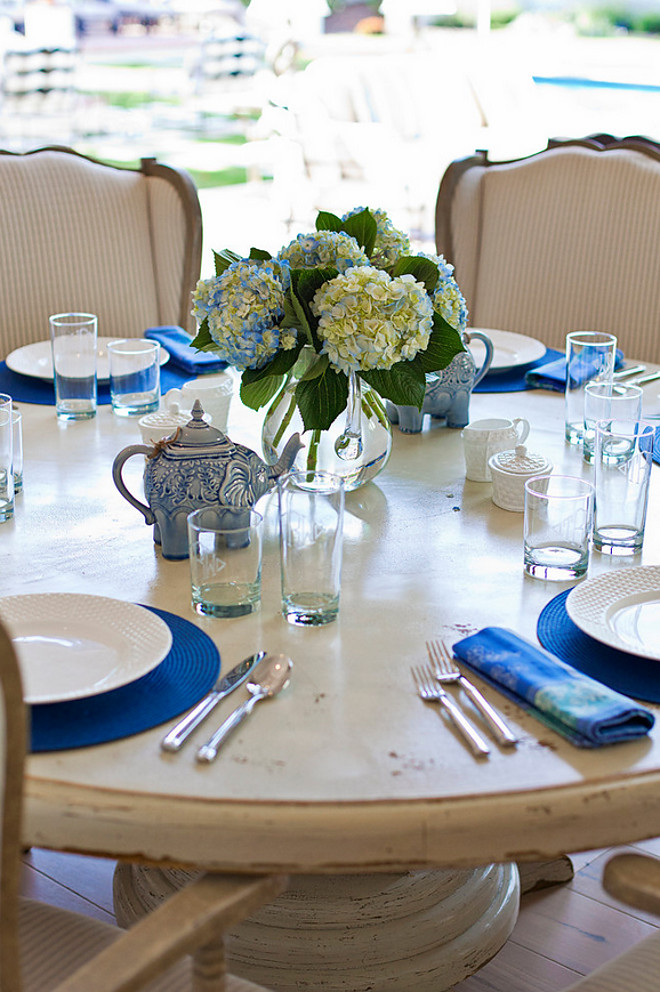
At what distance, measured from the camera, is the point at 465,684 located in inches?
41.1

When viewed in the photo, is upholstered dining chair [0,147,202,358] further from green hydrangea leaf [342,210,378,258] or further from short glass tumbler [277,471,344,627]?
short glass tumbler [277,471,344,627]

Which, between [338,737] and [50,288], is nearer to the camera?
[338,737]

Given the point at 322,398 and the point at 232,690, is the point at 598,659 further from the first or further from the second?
the point at 322,398

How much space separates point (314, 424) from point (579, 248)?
1414 millimetres

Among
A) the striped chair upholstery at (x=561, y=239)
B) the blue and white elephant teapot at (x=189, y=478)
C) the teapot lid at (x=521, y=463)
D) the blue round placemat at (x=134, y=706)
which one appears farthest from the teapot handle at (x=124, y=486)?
the striped chair upholstery at (x=561, y=239)

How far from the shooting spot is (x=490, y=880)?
64.1 inches

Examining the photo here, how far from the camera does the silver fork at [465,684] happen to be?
0.96 m

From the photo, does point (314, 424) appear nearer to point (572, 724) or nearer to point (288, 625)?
point (288, 625)

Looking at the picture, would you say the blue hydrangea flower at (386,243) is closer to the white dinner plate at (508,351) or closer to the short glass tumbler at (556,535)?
the short glass tumbler at (556,535)

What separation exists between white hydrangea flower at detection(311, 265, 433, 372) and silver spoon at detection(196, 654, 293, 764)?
0.39 metres

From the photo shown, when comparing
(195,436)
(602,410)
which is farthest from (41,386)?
(602,410)

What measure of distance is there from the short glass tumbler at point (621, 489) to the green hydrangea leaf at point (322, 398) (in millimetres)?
316

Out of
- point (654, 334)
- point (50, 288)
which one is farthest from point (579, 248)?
point (50, 288)

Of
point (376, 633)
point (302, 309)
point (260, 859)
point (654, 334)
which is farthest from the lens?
point (654, 334)
